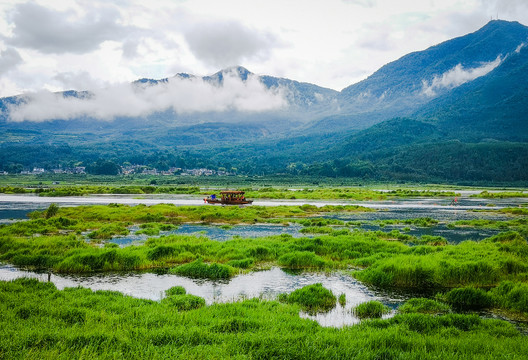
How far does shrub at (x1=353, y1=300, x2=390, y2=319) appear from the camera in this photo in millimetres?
17062

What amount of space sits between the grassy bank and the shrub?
1863 millimetres

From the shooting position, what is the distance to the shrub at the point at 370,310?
56.0ft

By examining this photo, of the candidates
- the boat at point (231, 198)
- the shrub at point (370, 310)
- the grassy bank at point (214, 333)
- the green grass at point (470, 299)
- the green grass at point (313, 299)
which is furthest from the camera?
the boat at point (231, 198)

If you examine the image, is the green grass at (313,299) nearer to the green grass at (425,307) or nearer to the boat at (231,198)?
the green grass at (425,307)

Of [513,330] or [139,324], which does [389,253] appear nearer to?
[513,330]

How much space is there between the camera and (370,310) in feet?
56.8

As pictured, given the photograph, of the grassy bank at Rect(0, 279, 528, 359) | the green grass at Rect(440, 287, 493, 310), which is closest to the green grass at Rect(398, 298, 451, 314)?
the green grass at Rect(440, 287, 493, 310)

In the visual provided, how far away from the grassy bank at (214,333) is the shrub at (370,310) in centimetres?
186

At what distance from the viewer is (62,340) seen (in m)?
11.0

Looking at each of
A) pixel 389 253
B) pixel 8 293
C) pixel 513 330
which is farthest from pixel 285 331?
pixel 389 253

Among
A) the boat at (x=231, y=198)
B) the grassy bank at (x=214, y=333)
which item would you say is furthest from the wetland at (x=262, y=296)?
the boat at (x=231, y=198)

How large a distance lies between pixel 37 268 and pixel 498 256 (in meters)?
29.2

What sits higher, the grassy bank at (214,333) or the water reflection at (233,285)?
the grassy bank at (214,333)

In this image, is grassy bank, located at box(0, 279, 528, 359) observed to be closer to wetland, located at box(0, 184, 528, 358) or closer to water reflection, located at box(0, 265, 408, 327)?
wetland, located at box(0, 184, 528, 358)
